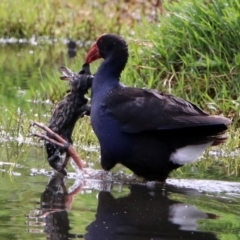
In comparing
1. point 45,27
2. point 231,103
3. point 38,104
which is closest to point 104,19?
point 45,27

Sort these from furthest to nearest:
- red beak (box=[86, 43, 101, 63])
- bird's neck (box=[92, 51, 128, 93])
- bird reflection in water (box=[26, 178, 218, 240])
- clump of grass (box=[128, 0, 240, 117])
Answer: clump of grass (box=[128, 0, 240, 117]), red beak (box=[86, 43, 101, 63]), bird's neck (box=[92, 51, 128, 93]), bird reflection in water (box=[26, 178, 218, 240])

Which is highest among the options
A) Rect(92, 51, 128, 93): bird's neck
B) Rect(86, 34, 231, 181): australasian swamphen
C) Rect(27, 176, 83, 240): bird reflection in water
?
Rect(92, 51, 128, 93): bird's neck

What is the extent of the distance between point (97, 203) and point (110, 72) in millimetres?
1299

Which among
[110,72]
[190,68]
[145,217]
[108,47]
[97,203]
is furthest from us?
[190,68]

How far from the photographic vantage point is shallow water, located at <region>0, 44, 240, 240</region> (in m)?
4.59

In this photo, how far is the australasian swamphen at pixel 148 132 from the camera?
5.82 m

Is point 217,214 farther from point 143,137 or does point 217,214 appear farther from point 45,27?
point 45,27

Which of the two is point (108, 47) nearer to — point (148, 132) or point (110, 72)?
point (110, 72)

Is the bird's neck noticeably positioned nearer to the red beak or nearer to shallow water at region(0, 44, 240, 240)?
the red beak

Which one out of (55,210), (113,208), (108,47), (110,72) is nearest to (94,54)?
(108,47)

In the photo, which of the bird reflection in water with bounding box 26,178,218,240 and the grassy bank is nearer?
the bird reflection in water with bounding box 26,178,218,240

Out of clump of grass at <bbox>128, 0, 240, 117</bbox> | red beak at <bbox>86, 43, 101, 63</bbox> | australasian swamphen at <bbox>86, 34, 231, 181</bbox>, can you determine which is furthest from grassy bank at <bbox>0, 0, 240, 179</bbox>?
red beak at <bbox>86, 43, 101, 63</bbox>

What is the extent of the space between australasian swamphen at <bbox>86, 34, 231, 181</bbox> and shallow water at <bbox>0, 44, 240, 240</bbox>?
155 millimetres

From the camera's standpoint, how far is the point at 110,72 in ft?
20.7
